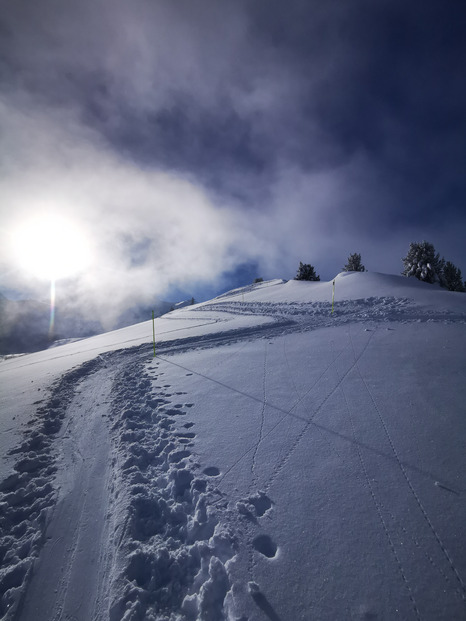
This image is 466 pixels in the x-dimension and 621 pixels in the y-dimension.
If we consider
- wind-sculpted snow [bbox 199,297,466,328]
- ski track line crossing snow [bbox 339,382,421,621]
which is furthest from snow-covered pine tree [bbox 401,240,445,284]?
ski track line crossing snow [bbox 339,382,421,621]

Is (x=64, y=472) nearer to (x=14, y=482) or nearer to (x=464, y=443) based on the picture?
(x=14, y=482)

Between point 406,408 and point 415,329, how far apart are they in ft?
20.7

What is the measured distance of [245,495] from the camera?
383cm

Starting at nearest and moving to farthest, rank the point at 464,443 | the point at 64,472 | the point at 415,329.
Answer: the point at 464,443
the point at 64,472
the point at 415,329

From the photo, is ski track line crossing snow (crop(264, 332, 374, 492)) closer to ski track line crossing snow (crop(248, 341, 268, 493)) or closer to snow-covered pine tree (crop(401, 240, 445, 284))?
ski track line crossing snow (crop(248, 341, 268, 493))

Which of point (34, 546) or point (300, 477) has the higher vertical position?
point (300, 477)

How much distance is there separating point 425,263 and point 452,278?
Answer: 6.17m

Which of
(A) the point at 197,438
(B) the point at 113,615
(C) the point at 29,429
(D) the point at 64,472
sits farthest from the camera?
(C) the point at 29,429

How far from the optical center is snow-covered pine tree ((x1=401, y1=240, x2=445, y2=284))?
122ft

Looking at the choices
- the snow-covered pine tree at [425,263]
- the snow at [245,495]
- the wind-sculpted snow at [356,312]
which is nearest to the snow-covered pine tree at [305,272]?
the snow-covered pine tree at [425,263]

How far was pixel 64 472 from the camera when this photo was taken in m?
4.76

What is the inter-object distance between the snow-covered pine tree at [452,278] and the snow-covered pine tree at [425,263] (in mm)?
1720

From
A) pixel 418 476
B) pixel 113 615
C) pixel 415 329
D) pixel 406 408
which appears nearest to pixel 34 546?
pixel 113 615

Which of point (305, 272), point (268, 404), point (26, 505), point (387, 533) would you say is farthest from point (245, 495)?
point (305, 272)
